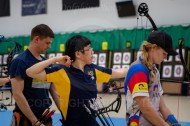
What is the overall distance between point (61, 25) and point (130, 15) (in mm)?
2252

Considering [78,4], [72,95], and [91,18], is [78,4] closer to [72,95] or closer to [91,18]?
[91,18]

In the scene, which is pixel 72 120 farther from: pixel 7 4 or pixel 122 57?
pixel 7 4

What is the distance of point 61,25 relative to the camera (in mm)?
9398

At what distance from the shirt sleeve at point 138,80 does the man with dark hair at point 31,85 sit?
648 mm

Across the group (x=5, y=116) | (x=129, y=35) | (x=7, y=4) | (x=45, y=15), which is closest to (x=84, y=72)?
(x=5, y=116)

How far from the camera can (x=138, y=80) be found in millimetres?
1400

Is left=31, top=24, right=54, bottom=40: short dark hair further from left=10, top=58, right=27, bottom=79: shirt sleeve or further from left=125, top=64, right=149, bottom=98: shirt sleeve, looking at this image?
left=125, top=64, right=149, bottom=98: shirt sleeve

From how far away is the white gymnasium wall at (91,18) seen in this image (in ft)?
25.8

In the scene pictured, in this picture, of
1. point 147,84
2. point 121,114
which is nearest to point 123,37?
point 121,114

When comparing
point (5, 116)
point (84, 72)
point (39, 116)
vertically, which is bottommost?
point (5, 116)

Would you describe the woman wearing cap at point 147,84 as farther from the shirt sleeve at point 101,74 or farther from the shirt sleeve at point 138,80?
the shirt sleeve at point 101,74

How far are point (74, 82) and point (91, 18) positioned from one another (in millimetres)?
7512

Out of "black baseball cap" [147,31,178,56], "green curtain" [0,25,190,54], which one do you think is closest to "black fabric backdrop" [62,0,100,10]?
"green curtain" [0,25,190,54]

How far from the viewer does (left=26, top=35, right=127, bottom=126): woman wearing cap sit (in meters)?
1.58
